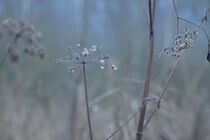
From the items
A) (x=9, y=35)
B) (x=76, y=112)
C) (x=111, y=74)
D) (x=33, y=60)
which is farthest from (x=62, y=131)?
(x=9, y=35)

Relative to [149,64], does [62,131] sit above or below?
below

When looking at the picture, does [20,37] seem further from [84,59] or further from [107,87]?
[107,87]

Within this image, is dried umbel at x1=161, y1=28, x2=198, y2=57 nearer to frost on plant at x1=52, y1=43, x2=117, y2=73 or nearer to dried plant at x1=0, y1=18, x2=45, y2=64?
frost on plant at x1=52, y1=43, x2=117, y2=73

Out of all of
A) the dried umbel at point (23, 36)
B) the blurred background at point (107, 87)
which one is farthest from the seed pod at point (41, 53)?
the blurred background at point (107, 87)

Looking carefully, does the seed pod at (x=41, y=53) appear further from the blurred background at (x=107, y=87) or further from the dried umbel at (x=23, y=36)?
the blurred background at (x=107, y=87)

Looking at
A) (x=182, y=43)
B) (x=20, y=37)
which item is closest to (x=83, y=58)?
(x=182, y=43)

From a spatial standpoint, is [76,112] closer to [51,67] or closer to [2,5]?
[51,67]
